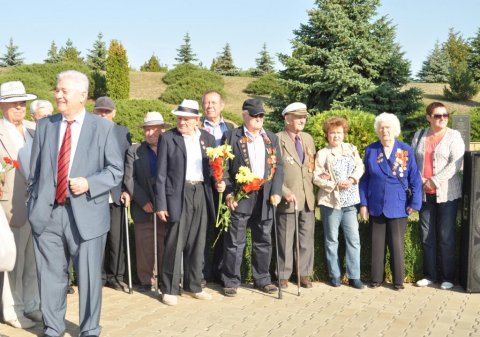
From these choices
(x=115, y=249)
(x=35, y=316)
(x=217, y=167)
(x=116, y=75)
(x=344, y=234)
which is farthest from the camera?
(x=116, y=75)

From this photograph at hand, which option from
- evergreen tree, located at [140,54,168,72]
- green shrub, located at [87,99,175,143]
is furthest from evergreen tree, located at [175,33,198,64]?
green shrub, located at [87,99,175,143]

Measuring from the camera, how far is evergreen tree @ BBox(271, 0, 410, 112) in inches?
795

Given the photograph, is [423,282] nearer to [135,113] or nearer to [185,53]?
[135,113]

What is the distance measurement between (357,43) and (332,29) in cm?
97

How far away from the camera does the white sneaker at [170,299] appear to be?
6.06 meters

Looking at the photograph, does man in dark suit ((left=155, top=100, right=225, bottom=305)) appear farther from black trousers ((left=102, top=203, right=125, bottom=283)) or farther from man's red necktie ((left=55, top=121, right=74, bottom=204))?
man's red necktie ((left=55, top=121, right=74, bottom=204))

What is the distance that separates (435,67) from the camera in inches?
1820

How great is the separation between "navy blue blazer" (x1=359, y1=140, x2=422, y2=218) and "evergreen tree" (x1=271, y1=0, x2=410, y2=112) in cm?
1335

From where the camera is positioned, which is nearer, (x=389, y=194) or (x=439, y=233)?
(x=389, y=194)

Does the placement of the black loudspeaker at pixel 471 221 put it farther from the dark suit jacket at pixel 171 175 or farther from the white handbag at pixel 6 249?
the white handbag at pixel 6 249

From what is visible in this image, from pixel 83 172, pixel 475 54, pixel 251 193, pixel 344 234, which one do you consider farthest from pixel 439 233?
pixel 475 54

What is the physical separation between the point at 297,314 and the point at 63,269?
2.24 m

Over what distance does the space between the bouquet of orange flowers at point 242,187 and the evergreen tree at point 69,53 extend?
47365mm

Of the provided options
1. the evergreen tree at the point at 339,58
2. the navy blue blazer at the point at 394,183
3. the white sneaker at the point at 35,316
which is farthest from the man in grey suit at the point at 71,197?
the evergreen tree at the point at 339,58
